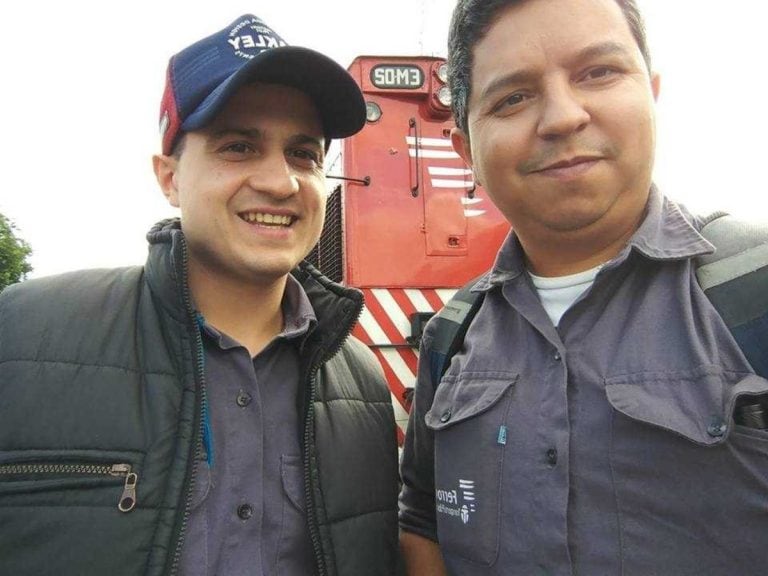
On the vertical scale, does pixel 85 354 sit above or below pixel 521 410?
above

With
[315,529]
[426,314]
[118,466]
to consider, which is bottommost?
[315,529]

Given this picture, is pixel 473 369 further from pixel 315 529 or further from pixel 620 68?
pixel 620 68

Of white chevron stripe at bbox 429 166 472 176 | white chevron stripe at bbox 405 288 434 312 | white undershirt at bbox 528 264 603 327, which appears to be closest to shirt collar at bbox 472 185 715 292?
white undershirt at bbox 528 264 603 327

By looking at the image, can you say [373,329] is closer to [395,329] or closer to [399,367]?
[395,329]

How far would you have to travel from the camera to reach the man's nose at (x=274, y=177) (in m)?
1.61

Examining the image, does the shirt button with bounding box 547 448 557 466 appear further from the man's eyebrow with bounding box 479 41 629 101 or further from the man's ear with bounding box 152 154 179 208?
the man's ear with bounding box 152 154 179 208

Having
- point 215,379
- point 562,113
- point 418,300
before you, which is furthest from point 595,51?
point 418,300

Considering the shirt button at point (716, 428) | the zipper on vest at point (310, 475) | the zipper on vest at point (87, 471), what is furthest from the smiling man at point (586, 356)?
the zipper on vest at point (87, 471)

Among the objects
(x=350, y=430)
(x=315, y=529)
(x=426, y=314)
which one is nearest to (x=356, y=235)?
(x=426, y=314)

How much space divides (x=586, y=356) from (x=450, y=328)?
1.58ft

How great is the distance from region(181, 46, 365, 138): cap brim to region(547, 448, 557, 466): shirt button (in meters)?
1.09

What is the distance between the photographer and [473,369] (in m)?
1.51

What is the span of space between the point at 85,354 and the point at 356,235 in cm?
288

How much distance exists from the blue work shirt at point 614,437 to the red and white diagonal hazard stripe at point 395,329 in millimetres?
2576
